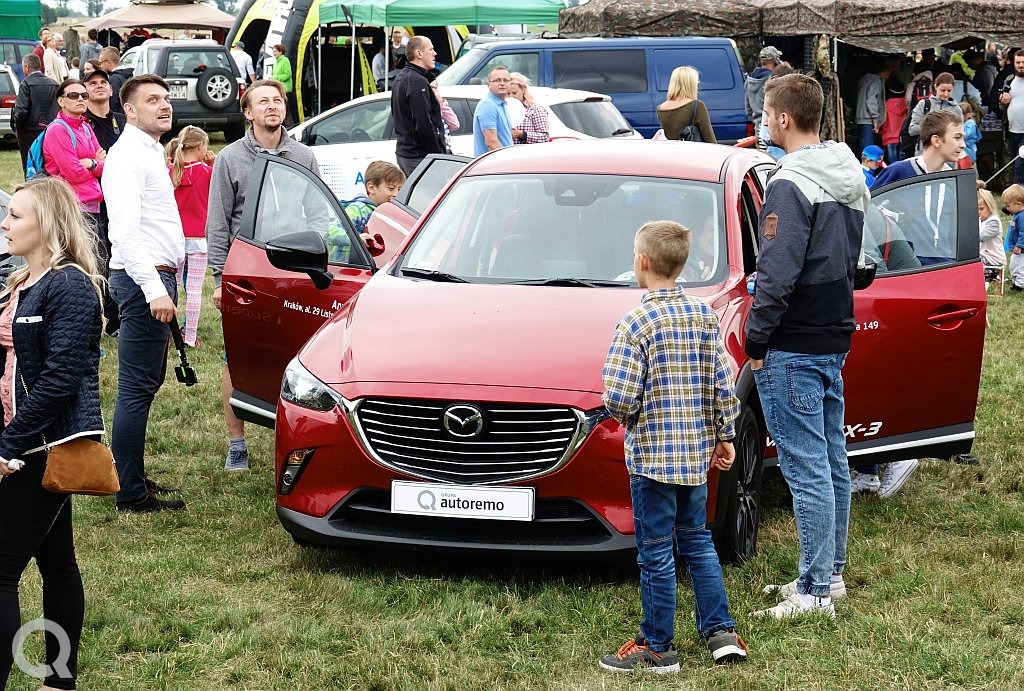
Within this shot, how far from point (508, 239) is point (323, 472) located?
1411 millimetres

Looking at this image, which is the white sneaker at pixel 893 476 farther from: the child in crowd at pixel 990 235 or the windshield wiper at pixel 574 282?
the child in crowd at pixel 990 235

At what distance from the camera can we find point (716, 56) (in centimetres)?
1853

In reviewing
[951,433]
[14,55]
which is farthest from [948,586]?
[14,55]

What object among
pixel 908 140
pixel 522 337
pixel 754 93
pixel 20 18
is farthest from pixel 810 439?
pixel 20 18

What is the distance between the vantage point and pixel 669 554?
415cm

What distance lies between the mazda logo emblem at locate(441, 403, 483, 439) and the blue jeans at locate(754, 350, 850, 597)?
97cm

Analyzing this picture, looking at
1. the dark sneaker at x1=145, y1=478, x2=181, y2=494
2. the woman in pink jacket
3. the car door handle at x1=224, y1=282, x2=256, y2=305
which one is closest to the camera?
the car door handle at x1=224, y1=282, x2=256, y2=305

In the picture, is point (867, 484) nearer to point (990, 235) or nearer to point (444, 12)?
point (990, 235)

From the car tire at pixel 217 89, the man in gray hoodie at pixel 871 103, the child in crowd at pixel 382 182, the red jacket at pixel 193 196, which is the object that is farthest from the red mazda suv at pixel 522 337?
the car tire at pixel 217 89

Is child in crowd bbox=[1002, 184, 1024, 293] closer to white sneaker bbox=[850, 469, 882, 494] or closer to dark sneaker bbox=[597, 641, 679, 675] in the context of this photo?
white sneaker bbox=[850, 469, 882, 494]

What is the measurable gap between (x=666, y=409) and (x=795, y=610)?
3.60 ft

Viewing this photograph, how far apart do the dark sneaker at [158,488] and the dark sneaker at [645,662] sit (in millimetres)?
2884

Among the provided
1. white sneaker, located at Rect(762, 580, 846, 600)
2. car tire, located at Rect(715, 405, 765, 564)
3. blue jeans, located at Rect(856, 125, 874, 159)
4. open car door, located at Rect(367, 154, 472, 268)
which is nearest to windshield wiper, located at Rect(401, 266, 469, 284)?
open car door, located at Rect(367, 154, 472, 268)
